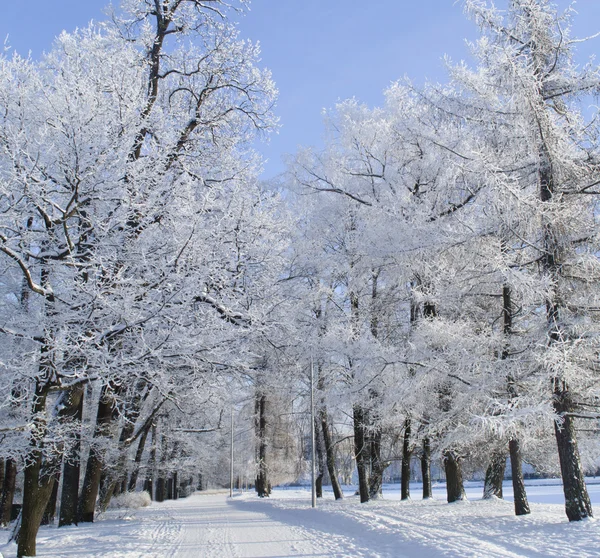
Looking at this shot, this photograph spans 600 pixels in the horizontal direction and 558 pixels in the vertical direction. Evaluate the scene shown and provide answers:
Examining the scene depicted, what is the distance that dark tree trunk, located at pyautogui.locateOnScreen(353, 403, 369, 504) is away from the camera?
18156 mm

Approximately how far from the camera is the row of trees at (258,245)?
6.90m

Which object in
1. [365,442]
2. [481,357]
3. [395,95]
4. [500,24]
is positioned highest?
[395,95]

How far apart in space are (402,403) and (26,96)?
9.38 metres

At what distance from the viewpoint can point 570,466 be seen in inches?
373

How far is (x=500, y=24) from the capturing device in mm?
10703

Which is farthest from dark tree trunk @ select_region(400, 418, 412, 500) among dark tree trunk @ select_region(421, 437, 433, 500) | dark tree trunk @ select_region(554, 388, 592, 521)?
dark tree trunk @ select_region(554, 388, 592, 521)

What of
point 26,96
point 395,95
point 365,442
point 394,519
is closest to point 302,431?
point 365,442

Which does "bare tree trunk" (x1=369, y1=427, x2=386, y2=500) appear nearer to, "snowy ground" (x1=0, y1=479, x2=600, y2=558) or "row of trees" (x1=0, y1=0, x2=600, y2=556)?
"row of trees" (x1=0, y1=0, x2=600, y2=556)

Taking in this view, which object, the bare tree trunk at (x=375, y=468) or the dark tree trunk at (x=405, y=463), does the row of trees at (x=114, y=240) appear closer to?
the dark tree trunk at (x=405, y=463)

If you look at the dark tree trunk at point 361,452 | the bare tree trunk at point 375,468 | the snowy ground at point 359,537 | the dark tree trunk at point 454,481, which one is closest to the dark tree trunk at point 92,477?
the snowy ground at point 359,537

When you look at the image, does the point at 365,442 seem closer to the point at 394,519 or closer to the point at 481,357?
the point at 394,519

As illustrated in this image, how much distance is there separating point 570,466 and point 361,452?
10.4m

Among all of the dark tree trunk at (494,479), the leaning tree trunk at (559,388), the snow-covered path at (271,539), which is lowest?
the snow-covered path at (271,539)

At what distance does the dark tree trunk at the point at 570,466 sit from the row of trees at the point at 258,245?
0.04 m
